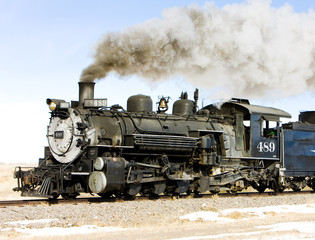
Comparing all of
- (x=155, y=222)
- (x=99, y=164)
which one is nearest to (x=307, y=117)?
(x=99, y=164)

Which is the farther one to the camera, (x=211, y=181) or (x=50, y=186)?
(x=211, y=181)

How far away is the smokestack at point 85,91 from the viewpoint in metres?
15.3

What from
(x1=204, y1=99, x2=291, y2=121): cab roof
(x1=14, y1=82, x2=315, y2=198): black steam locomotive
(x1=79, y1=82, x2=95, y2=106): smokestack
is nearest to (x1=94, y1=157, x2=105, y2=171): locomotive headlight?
(x1=14, y1=82, x2=315, y2=198): black steam locomotive

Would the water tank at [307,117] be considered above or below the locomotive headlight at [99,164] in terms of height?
above

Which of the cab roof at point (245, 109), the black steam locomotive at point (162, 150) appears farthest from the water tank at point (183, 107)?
the cab roof at point (245, 109)

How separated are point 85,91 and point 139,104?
2.23 meters

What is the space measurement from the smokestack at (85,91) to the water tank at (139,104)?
1.84 metres

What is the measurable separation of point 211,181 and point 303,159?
5.66m

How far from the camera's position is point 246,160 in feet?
61.2

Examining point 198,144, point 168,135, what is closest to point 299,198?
point 198,144

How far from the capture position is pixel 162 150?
50.7 feet

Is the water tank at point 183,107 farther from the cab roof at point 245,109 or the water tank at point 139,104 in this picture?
the water tank at point 139,104

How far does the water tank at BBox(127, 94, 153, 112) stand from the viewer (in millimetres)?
16562

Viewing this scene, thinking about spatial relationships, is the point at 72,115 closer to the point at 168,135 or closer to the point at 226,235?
the point at 168,135
